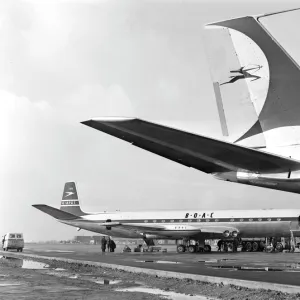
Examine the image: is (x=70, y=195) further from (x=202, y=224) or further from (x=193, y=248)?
(x=193, y=248)

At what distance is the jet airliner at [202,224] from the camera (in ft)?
114

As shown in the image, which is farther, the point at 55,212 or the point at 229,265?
the point at 55,212

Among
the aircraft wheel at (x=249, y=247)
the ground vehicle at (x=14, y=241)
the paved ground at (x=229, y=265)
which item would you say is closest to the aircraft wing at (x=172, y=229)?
the aircraft wheel at (x=249, y=247)

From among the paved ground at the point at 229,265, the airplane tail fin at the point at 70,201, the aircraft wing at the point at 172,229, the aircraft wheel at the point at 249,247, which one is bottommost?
the paved ground at the point at 229,265

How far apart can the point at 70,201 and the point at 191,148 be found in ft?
142

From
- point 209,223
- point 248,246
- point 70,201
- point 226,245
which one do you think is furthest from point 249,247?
point 70,201

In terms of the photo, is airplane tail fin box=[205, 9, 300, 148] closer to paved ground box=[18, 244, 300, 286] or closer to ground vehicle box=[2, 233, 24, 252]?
paved ground box=[18, 244, 300, 286]

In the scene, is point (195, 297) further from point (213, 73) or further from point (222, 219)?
point (222, 219)

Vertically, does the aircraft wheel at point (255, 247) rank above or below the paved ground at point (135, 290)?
above

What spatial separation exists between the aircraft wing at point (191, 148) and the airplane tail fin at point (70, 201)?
41.0m

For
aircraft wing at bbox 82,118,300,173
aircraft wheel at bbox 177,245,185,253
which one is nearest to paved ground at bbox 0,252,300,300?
aircraft wing at bbox 82,118,300,173

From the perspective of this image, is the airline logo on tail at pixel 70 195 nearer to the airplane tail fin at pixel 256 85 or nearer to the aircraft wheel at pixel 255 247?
the aircraft wheel at pixel 255 247

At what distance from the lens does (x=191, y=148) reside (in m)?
7.39

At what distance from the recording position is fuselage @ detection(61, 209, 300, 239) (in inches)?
1362
